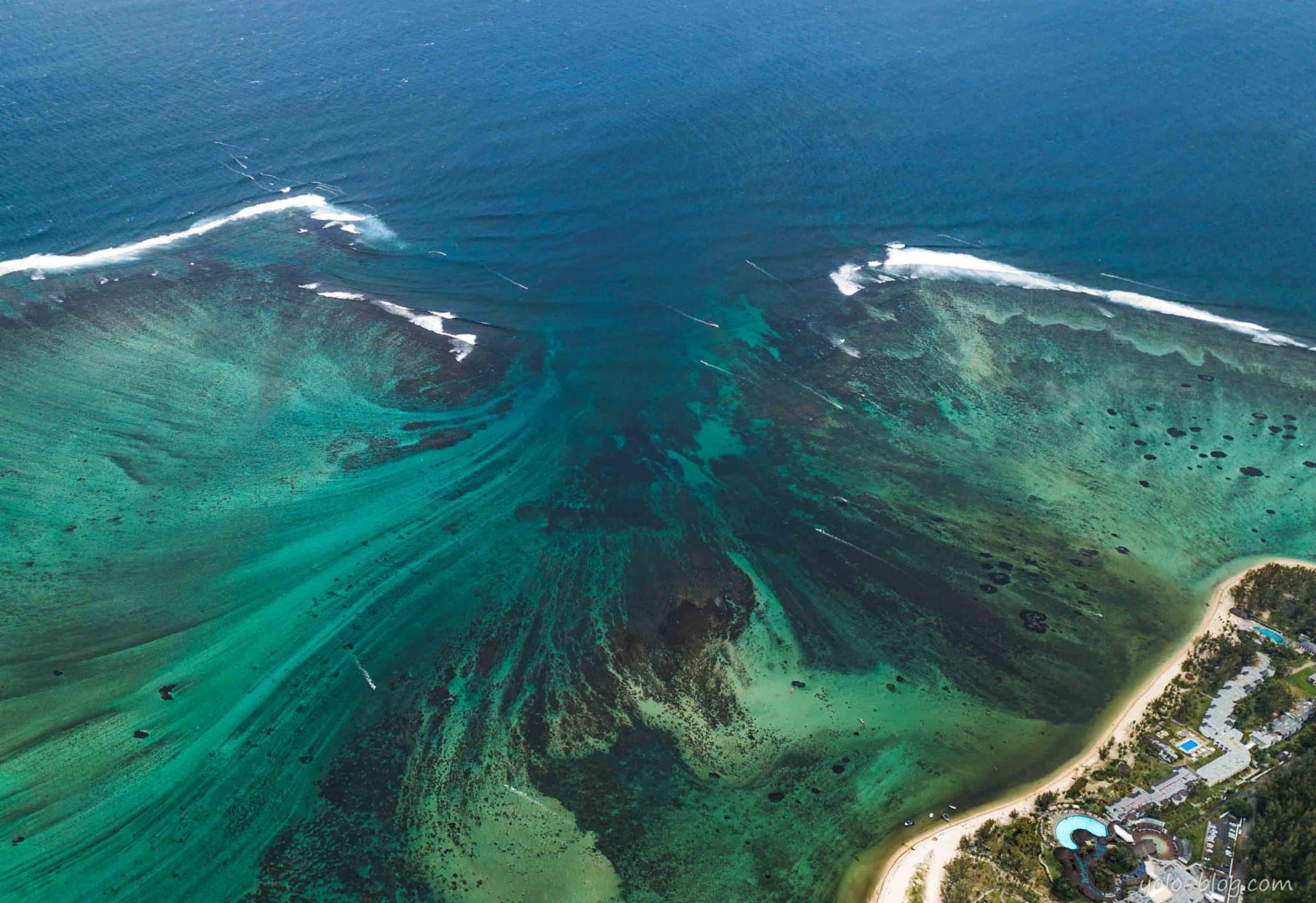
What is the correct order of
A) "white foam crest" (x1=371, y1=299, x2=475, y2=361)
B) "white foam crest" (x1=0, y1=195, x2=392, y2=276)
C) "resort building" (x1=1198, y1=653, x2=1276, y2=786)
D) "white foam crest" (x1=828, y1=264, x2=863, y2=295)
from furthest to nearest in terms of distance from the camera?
"white foam crest" (x1=0, y1=195, x2=392, y2=276)
"white foam crest" (x1=828, y1=264, x2=863, y2=295)
"white foam crest" (x1=371, y1=299, x2=475, y2=361)
"resort building" (x1=1198, y1=653, x2=1276, y2=786)

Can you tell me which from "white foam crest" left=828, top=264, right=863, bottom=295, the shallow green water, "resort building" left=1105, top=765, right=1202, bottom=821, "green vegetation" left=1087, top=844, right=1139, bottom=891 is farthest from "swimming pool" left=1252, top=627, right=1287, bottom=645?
"white foam crest" left=828, top=264, right=863, bottom=295

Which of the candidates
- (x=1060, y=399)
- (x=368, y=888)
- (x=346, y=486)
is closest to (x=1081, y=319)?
(x=1060, y=399)

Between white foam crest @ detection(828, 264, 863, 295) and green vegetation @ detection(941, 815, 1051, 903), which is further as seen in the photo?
white foam crest @ detection(828, 264, 863, 295)

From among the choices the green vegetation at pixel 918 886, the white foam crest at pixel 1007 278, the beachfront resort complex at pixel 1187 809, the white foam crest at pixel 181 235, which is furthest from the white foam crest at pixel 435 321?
the beachfront resort complex at pixel 1187 809

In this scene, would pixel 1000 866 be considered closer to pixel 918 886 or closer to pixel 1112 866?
pixel 918 886

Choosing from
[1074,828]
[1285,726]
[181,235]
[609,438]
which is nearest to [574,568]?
[609,438]

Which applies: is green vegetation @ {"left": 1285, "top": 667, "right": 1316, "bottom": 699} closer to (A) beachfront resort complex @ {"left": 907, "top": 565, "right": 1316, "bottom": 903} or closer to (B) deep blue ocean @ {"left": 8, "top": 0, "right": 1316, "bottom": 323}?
(A) beachfront resort complex @ {"left": 907, "top": 565, "right": 1316, "bottom": 903}

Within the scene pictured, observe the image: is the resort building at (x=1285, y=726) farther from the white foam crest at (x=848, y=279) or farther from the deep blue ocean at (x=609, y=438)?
the white foam crest at (x=848, y=279)

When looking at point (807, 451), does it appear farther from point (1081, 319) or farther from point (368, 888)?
point (368, 888)
